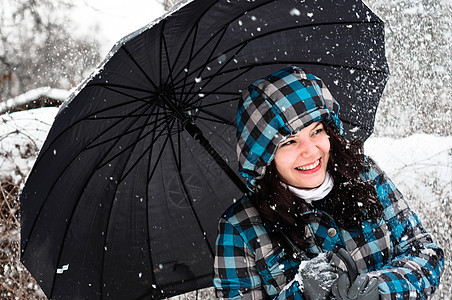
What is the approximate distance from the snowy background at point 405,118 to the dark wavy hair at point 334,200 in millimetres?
2386

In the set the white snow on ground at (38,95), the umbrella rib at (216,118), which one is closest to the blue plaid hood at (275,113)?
the umbrella rib at (216,118)

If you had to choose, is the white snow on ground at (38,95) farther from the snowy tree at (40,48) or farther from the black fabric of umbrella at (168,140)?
the snowy tree at (40,48)

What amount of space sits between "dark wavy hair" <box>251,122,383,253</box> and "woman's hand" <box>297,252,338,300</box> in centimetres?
23

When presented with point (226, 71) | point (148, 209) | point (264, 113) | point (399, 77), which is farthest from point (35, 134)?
point (399, 77)

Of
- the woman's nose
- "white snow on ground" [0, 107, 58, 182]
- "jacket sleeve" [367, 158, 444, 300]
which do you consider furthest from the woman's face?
"white snow on ground" [0, 107, 58, 182]

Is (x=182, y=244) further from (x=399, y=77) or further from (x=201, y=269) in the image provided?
(x=399, y=77)

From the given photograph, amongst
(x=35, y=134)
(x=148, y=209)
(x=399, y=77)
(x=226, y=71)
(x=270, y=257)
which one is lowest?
(x=270, y=257)

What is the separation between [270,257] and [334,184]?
37cm

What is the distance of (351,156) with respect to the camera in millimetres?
1768

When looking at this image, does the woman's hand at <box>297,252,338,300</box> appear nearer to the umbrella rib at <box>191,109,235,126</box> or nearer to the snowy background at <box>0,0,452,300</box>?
the umbrella rib at <box>191,109,235,126</box>

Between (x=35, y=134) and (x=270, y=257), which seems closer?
(x=270, y=257)

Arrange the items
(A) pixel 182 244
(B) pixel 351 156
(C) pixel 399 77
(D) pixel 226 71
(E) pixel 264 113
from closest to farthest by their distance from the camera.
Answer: (E) pixel 264 113
(B) pixel 351 156
(D) pixel 226 71
(A) pixel 182 244
(C) pixel 399 77

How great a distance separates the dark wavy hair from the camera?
1.71m

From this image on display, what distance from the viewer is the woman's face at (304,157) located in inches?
64.9
